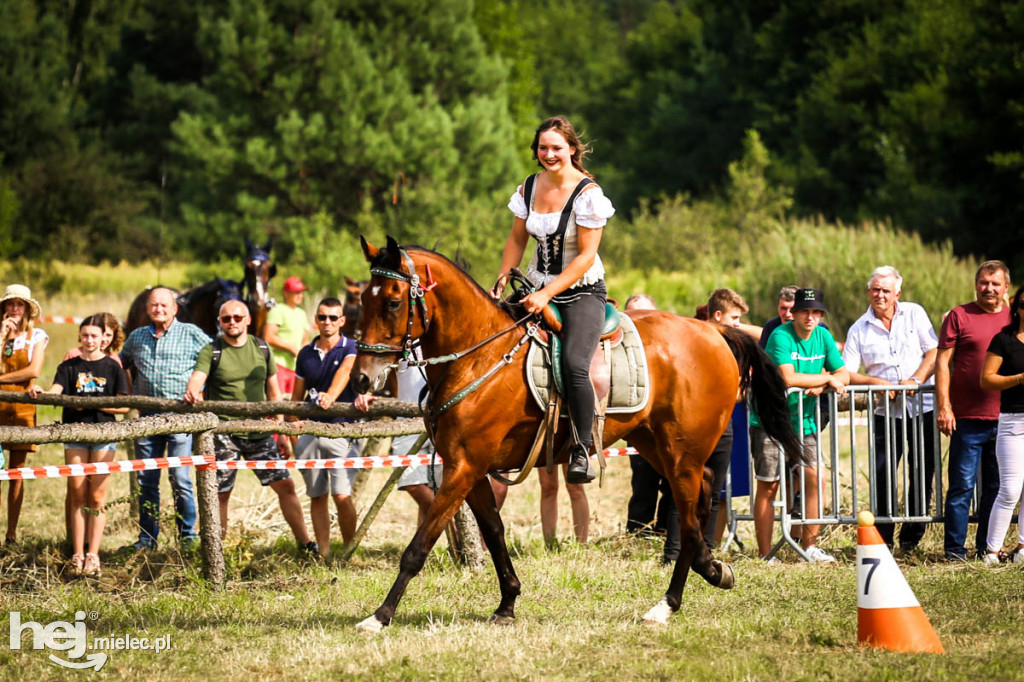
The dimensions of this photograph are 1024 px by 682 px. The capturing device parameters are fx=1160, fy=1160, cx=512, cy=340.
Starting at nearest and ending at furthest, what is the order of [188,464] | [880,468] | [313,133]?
[188,464] → [880,468] → [313,133]

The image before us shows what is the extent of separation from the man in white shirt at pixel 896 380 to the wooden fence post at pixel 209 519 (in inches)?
195

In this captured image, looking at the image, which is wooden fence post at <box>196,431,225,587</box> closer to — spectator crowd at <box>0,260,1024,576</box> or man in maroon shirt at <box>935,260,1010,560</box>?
→ spectator crowd at <box>0,260,1024,576</box>

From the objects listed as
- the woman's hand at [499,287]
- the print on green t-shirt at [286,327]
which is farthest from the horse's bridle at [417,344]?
the print on green t-shirt at [286,327]

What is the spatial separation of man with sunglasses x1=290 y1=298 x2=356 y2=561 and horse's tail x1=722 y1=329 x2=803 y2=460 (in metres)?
3.07

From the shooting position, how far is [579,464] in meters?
6.71

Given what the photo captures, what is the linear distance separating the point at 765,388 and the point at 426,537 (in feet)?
8.67

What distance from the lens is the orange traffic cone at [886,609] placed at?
5844 mm

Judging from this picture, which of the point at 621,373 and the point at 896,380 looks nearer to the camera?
the point at 621,373

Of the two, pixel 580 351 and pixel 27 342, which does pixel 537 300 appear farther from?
pixel 27 342

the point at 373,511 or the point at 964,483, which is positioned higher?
the point at 964,483

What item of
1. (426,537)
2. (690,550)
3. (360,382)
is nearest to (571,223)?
(360,382)

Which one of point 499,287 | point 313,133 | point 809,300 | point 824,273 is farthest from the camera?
point 313,133

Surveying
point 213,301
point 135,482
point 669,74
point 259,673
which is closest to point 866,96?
point 669,74

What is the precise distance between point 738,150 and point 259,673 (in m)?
47.9
